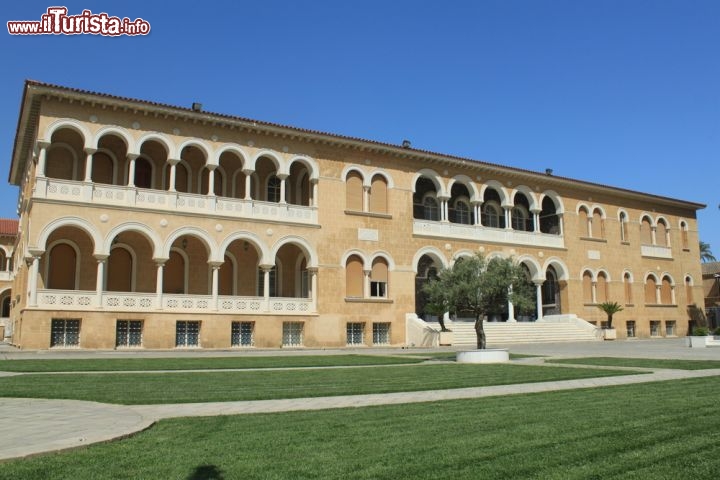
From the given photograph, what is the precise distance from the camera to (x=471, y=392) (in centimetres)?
1102

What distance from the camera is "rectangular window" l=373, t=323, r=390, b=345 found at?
32153 mm

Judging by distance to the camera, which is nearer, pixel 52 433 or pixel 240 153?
pixel 52 433

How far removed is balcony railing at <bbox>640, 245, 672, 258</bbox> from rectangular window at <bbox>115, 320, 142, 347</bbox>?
3373cm

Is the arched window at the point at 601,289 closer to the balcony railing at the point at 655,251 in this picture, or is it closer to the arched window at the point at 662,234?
the balcony railing at the point at 655,251

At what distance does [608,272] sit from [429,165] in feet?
50.3

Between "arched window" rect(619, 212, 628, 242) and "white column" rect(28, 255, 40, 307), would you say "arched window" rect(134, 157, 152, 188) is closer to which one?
"white column" rect(28, 255, 40, 307)

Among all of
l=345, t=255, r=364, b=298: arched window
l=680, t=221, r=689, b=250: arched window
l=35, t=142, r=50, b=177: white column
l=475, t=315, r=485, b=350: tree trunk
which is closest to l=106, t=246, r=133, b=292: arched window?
l=35, t=142, r=50, b=177: white column

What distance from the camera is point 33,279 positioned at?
23906mm

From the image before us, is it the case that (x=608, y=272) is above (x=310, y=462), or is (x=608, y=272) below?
above

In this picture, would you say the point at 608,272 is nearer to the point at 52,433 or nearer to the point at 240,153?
the point at 240,153

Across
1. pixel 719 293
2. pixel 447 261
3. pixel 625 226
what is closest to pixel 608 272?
pixel 625 226

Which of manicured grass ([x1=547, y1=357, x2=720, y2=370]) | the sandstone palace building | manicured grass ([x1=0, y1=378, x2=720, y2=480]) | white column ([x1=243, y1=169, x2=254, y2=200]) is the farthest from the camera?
white column ([x1=243, y1=169, x2=254, y2=200])

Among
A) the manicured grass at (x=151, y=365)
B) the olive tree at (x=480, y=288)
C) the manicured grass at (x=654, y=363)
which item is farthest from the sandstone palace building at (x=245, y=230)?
the manicured grass at (x=654, y=363)

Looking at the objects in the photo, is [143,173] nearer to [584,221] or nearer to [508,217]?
[508,217]
